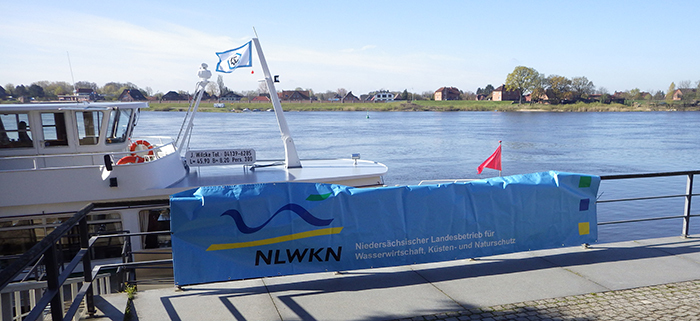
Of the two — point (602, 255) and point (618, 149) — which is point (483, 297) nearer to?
point (602, 255)

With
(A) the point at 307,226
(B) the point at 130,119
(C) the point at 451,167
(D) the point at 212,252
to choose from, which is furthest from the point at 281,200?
(C) the point at 451,167

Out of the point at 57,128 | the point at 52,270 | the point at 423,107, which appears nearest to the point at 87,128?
the point at 57,128

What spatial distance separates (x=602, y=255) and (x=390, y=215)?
3106 millimetres

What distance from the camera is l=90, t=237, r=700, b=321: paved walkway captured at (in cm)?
495

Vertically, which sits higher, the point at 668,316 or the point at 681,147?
the point at 668,316

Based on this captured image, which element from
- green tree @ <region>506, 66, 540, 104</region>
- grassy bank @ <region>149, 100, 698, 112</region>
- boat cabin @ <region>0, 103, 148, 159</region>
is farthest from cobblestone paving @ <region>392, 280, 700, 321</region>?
green tree @ <region>506, 66, 540, 104</region>

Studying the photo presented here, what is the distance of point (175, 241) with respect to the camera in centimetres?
550

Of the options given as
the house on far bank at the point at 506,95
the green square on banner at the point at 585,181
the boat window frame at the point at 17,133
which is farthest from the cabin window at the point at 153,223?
the house on far bank at the point at 506,95

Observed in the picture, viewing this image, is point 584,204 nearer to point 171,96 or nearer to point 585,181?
point 585,181

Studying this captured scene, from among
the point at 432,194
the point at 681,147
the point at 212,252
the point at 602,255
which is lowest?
the point at 681,147

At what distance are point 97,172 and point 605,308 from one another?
1069 centimetres

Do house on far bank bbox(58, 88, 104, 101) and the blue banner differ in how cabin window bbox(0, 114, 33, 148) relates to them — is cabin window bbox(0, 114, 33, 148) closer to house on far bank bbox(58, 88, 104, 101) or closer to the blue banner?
house on far bank bbox(58, 88, 104, 101)

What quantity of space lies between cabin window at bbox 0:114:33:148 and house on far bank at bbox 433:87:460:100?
599 ft

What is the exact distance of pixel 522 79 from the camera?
16038 centimetres
